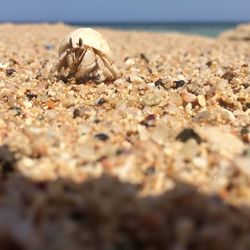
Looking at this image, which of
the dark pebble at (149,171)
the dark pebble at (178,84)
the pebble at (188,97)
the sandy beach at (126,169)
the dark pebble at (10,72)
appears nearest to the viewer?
the sandy beach at (126,169)

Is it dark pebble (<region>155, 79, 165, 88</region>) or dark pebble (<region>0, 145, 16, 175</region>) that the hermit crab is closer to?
dark pebble (<region>155, 79, 165, 88</region>)

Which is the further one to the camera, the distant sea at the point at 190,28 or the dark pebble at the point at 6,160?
the distant sea at the point at 190,28

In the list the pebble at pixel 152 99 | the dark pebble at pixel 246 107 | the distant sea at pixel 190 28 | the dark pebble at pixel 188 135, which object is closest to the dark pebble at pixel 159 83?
the pebble at pixel 152 99

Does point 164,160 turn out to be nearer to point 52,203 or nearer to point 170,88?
point 52,203

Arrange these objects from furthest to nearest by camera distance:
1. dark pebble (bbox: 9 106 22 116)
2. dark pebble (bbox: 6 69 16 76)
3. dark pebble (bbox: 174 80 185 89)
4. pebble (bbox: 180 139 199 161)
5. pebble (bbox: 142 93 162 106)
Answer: dark pebble (bbox: 6 69 16 76)
dark pebble (bbox: 174 80 185 89)
pebble (bbox: 142 93 162 106)
dark pebble (bbox: 9 106 22 116)
pebble (bbox: 180 139 199 161)

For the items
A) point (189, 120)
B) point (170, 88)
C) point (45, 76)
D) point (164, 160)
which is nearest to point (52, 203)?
point (164, 160)

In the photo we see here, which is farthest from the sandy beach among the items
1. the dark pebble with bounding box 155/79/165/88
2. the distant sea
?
the distant sea

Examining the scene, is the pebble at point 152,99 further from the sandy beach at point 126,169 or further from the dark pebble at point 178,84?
the dark pebble at point 178,84

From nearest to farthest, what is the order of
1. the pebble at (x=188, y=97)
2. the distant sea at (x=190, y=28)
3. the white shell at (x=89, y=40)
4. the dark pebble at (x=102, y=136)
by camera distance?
the dark pebble at (x=102, y=136) < the pebble at (x=188, y=97) < the white shell at (x=89, y=40) < the distant sea at (x=190, y=28)
